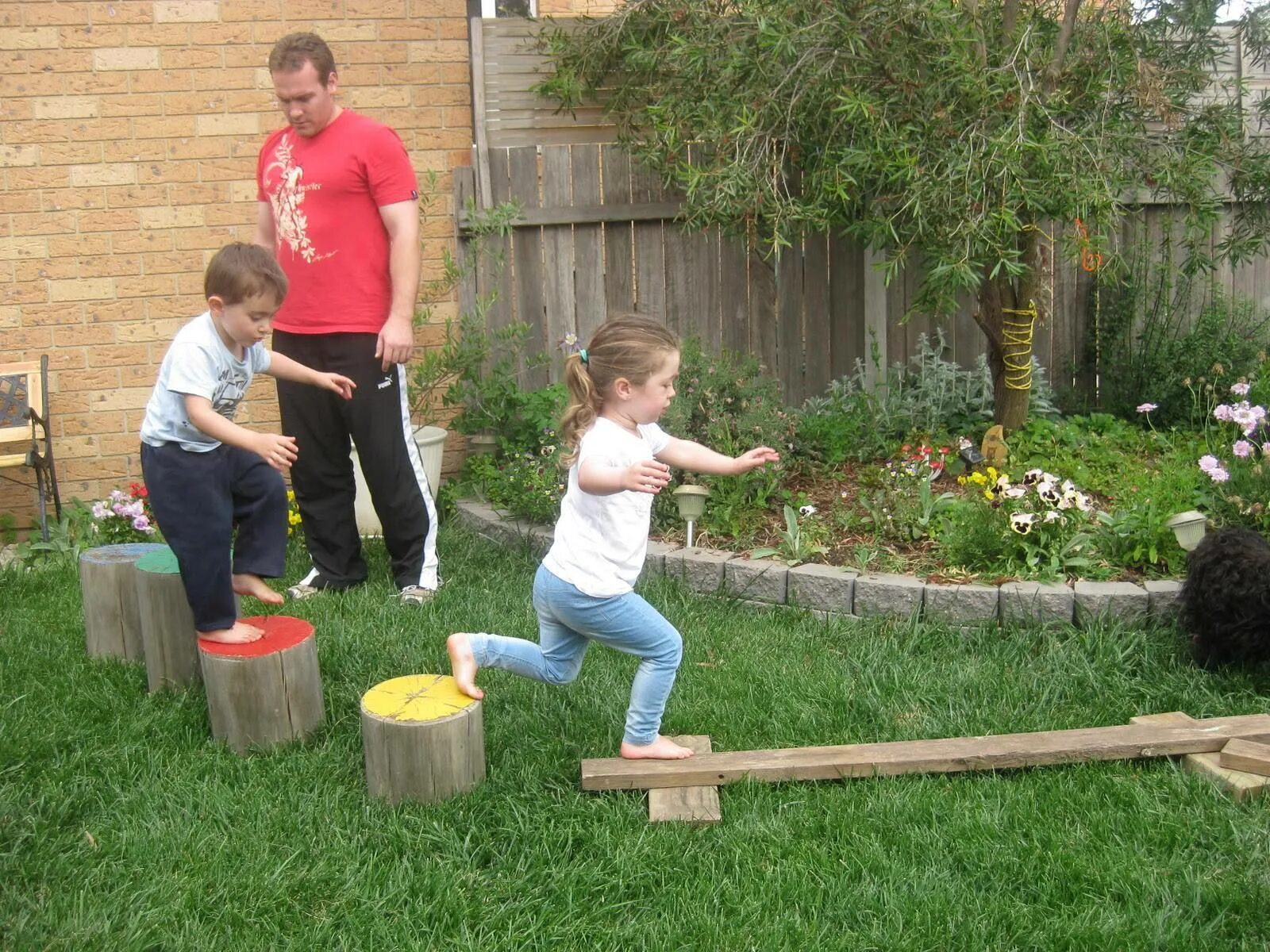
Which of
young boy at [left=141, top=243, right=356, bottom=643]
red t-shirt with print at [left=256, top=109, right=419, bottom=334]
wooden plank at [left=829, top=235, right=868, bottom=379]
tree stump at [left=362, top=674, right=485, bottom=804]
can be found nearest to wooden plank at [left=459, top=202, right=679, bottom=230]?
wooden plank at [left=829, top=235, right=868, bottom=379]

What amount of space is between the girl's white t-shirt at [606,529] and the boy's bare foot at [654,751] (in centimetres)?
52

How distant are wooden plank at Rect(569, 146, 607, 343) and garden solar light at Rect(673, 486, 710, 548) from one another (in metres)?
1.87

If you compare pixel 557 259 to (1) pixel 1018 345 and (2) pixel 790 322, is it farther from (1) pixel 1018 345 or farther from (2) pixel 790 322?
(1) pixel 1018 345

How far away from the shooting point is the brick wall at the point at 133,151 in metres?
6.36

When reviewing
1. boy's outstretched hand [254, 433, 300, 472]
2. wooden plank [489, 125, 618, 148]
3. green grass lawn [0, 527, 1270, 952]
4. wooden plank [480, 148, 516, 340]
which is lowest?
green grass lawn [0, 527, 1270, 952]

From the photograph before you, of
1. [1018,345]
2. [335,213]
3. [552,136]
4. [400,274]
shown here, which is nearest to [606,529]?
[400,274]

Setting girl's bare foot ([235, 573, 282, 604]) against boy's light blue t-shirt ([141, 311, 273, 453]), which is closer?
boy's light blue t-shirt ([141, 311, 273, 453])

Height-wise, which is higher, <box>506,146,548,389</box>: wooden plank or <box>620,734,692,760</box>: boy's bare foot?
<box>506,146,548,389</box>: wooden plank

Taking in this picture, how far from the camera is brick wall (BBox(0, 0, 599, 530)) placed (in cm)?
636

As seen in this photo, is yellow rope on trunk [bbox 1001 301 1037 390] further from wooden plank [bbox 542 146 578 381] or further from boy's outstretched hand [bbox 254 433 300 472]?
boy's outstretched hand [bbox 254 433 300 472]

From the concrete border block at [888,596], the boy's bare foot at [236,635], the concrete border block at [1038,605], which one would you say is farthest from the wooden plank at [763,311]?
the boy's bare foot at [236,635]

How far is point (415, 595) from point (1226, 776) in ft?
10.1

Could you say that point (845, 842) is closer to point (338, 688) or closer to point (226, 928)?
point (226, 928)

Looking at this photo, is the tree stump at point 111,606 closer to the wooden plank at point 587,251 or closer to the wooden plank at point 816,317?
the wooden plank at point 587,251
